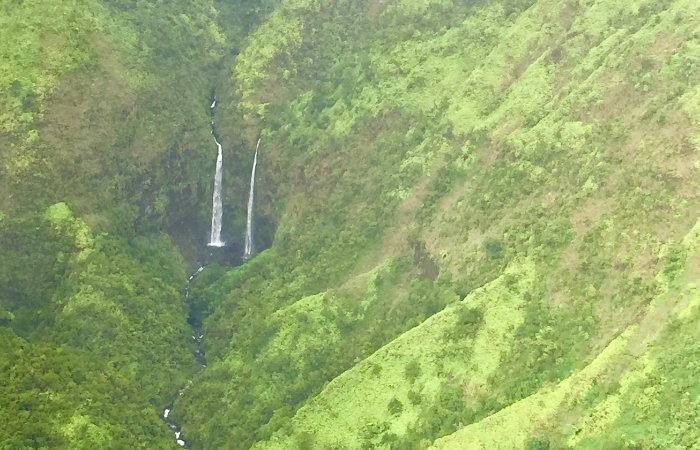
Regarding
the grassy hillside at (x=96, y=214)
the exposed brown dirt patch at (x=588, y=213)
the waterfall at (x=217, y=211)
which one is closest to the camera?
the exposed brown dirt patch at (x=588, y=213)

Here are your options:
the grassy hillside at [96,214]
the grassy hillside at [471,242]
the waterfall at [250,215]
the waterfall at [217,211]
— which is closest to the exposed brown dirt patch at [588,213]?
the grassy hillside at [471,242]

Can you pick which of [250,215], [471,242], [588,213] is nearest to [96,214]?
[250,215]

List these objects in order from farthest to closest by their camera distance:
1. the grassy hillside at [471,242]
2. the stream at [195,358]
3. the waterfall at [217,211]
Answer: the waterfall at [217,211], the stream at [195,358], the grassy hillside at [471,242]

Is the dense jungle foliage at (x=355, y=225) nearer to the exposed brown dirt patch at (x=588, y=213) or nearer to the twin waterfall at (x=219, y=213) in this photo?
the exposed brown dirt patch at (x=588, y=213)

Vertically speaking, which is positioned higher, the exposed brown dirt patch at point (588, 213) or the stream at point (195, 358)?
the stream at point (195, 358)

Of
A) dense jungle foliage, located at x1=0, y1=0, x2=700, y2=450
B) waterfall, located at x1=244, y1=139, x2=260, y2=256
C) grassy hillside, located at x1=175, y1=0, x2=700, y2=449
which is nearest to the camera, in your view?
grassy hillside, located at x1=175, y1=0, x2=700, y2=449

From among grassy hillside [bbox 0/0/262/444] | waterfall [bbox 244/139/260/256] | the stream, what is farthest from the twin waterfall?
the stream

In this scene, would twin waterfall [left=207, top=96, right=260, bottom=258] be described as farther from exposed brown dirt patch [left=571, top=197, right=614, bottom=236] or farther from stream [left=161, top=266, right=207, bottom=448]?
exposed brown dirt patch [left=571, top=197, right=614, bottom=236]

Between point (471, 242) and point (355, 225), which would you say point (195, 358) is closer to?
point (355, 225)

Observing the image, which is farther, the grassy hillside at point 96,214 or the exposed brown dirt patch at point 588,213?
the grassy hillside at point 96,214
